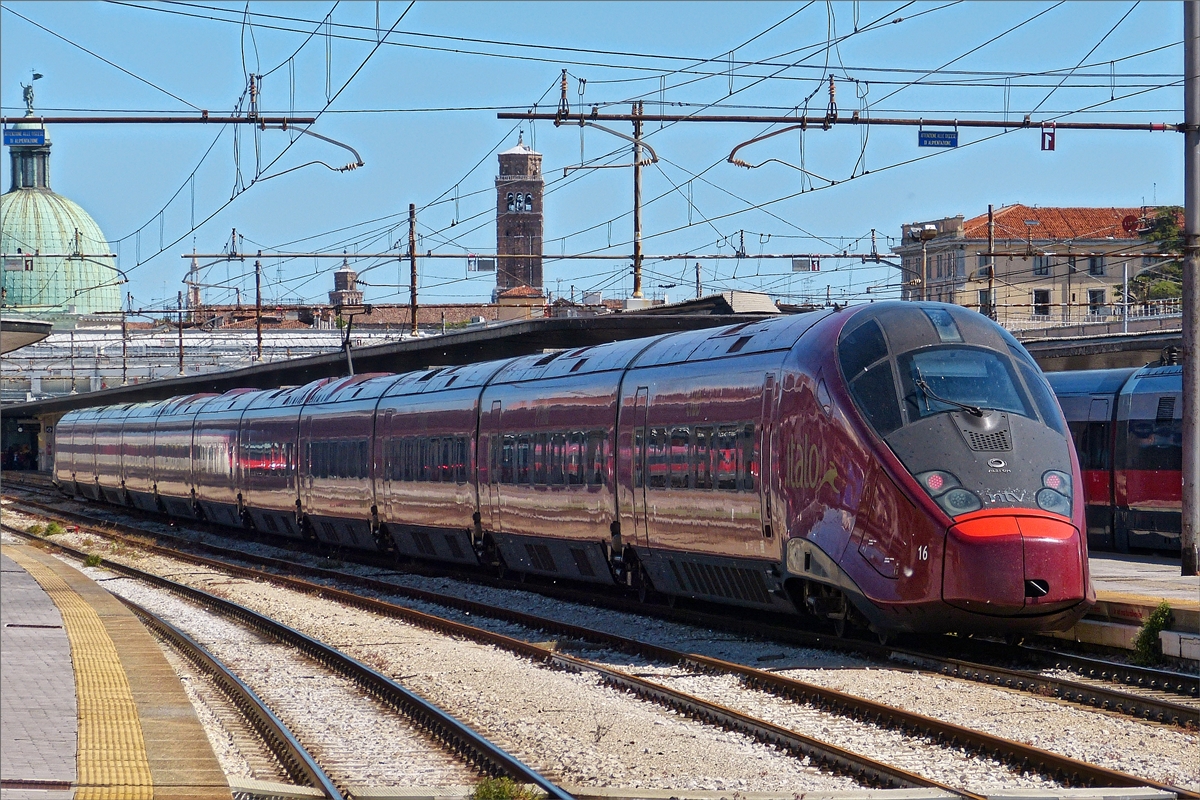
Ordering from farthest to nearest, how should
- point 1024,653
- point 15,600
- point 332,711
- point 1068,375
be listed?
→ point 1068,375 → point 15,600 → point 1024,653 → point 332,711

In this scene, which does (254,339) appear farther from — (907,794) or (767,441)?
(907,794)

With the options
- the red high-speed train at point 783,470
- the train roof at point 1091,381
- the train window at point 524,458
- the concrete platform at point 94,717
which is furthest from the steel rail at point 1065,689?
the train roof at point 1091,381

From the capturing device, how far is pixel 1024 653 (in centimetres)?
1449

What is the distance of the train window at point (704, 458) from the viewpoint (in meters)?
16.5

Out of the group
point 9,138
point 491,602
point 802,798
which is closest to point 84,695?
point 802,798

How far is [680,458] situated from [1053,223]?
87.7 meters

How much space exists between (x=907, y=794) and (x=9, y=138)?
1666cm

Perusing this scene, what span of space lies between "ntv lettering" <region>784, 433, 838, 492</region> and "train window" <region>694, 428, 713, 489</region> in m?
1.64

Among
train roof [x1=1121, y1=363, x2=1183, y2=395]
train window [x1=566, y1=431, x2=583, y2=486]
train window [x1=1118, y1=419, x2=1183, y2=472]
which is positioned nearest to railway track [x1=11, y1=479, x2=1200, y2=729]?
train window [x1=566, y1=431, x2=583, y2=486]

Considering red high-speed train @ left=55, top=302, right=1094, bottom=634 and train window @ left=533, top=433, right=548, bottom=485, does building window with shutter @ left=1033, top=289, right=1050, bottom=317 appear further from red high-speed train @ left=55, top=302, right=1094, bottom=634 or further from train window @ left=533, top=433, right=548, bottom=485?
train window @ left=533, top=433, right=548, bottom=485

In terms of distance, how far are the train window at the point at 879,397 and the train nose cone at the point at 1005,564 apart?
1156 mm

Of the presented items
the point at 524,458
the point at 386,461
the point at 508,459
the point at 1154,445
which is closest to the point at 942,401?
the point at 524,458

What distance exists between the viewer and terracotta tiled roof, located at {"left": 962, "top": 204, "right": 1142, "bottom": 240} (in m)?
94.9

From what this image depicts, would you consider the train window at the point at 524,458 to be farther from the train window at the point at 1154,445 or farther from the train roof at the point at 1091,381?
the train window at the point at 1154,445
